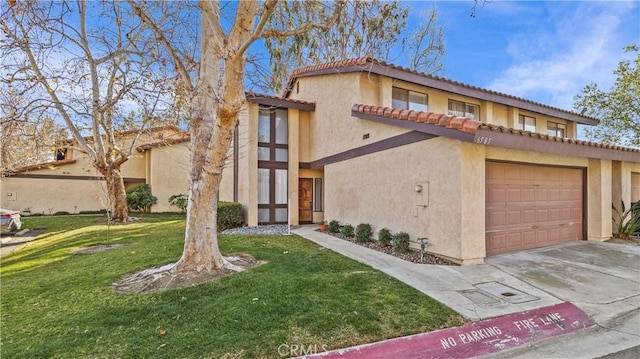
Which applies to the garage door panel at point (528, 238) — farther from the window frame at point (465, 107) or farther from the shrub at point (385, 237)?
the window frame at point (465, 107)

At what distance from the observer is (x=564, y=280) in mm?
6250

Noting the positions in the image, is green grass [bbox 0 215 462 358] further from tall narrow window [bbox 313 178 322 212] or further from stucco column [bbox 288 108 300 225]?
tall narrow window [bbox 313 178 322 212]

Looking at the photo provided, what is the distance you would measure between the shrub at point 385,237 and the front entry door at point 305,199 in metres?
6.42

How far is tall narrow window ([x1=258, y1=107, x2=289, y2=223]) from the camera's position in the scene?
14250mm

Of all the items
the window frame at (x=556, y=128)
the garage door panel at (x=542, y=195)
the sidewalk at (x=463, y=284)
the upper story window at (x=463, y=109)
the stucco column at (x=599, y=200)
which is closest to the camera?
the sidewalk at (x=463, y=284)

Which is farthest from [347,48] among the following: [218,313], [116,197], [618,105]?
[218,313]

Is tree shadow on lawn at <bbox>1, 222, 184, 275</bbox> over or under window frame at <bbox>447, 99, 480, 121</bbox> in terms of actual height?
under

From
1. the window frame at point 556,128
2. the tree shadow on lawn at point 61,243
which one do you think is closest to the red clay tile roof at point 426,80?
the window frame at point 556,128

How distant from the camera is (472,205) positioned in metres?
7.11

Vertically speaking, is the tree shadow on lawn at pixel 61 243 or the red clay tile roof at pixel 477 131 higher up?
the red clay tile roof at pixel 477 131

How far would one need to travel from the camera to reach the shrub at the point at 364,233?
10.2 m

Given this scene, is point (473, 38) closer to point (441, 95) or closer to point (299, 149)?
point (441, 95)

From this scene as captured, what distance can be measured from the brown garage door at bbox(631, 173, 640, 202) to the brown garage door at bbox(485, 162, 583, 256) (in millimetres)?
3528

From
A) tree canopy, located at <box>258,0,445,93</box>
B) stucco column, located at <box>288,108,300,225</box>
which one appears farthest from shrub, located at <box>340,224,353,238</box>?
tree canopy, located at <box>258,0,445,93</box>
